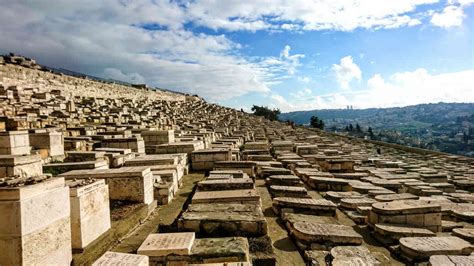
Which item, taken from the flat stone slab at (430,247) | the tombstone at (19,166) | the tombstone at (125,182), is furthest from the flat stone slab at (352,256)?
the tombstone at (19,166)

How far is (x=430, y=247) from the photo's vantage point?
4.02m

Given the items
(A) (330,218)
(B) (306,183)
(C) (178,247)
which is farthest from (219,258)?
(B) (306,183)

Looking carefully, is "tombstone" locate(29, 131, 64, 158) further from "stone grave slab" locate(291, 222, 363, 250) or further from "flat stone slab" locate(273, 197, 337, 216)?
"stone grave slab" locate(291, 222, 363, 250)

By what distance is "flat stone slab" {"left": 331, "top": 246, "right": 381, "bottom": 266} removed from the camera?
138 inches

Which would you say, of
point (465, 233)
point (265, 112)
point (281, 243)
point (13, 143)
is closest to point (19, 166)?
point (13, 143)

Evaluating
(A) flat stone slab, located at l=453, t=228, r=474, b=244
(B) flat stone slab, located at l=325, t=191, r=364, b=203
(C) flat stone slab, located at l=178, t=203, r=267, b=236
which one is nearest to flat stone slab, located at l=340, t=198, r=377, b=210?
(B) flat stone slab, located at l=325, t=191, r=364, b=203

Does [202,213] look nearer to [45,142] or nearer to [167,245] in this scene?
[167,245]

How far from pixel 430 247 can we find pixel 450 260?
0.40m

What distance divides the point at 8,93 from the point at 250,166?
548 inches

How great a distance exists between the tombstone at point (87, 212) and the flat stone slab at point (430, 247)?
3.51 m

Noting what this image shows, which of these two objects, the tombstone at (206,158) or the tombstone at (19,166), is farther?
the tombstone at (206,158)

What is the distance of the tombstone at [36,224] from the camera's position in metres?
2.78

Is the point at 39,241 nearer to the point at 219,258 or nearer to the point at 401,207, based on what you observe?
the point at 219,258

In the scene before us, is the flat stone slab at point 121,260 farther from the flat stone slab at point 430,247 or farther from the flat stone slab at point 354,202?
the flat stone slab at point 354,202
